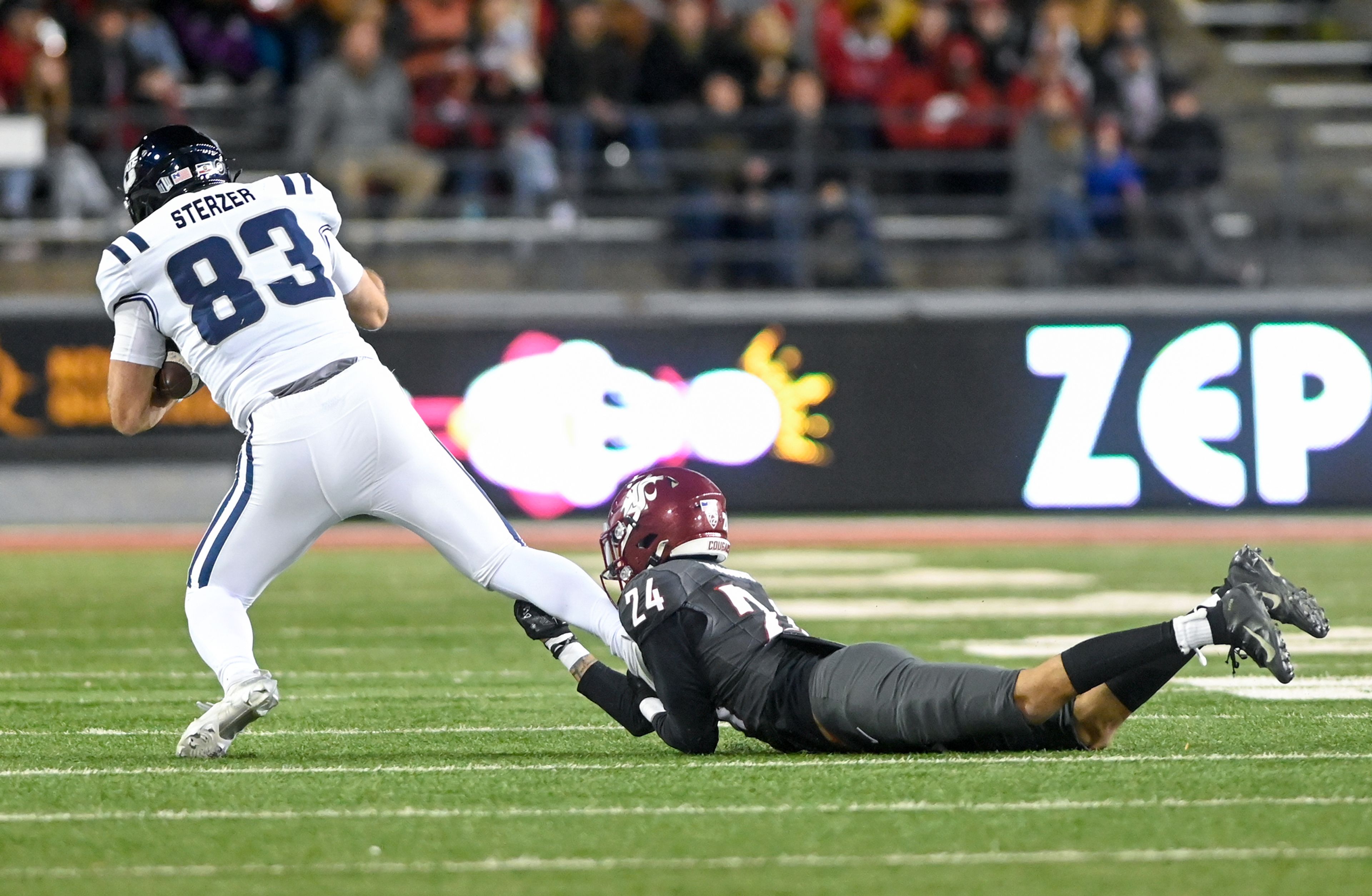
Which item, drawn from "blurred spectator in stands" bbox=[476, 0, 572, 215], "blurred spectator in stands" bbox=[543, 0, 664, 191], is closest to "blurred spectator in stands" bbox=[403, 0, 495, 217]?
"blurred spectator in stands" bbox=[476, 0, 572, 215]

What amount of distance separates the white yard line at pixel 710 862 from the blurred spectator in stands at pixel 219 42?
12.1 meters

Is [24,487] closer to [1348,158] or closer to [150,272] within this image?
[150,272]

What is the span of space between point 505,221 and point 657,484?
9956 millimetres

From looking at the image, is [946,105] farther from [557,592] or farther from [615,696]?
[615,696]

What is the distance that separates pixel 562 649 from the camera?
528 centimetres

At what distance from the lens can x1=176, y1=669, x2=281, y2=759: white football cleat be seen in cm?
496

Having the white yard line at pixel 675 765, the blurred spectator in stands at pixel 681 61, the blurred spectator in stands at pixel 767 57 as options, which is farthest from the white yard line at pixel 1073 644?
the blurred spectator in stands at pixel 681 61

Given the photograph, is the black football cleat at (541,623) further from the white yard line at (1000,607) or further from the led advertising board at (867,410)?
the led advertising board at (867,410)

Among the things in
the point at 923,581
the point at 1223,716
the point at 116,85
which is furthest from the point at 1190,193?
the point at 1223,716

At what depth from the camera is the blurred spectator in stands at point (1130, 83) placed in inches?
635

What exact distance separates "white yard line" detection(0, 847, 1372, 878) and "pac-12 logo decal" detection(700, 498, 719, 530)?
56.0 inches

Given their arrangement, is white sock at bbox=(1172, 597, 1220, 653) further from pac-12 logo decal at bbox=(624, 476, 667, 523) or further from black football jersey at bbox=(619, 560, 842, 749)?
pac-12 logo decal at bbox=(624, 476, 667, 523)

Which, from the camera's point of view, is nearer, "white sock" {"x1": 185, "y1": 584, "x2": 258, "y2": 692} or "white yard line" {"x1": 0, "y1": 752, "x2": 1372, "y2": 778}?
"white yard line" {"x1": 0, "y1": 752, "x2": 1372, "y2": 778}

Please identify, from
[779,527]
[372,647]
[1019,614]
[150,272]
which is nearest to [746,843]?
[150,272]
